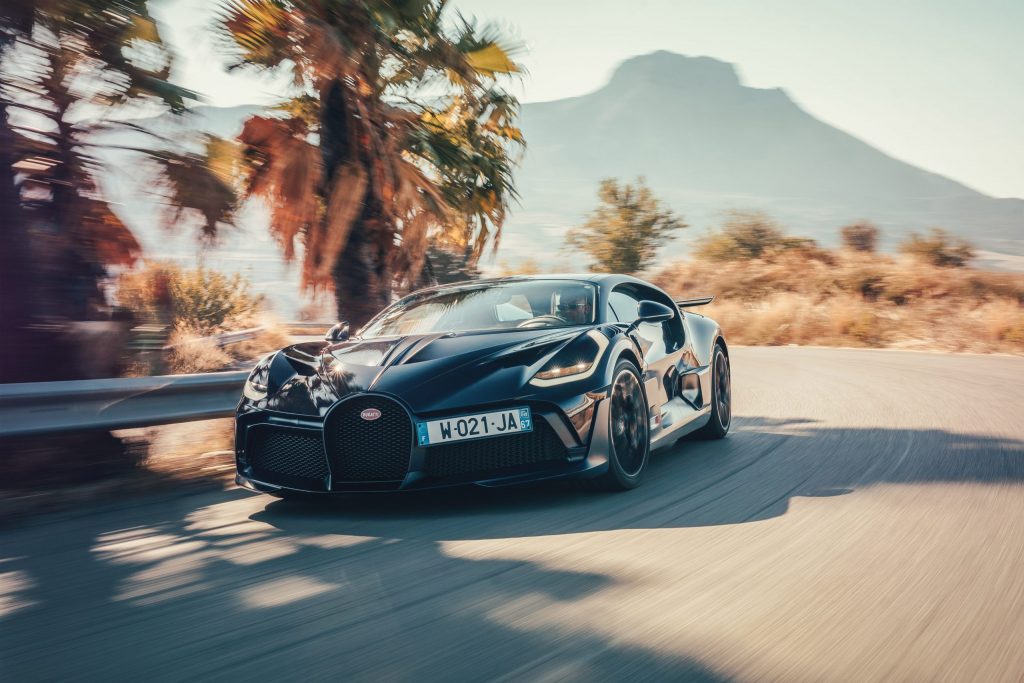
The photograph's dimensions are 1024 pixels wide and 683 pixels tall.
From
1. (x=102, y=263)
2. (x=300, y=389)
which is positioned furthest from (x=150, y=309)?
(x=300, y=389)

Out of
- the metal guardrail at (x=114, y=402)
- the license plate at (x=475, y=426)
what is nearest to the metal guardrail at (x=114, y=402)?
the metal guardrail at (x=114, y=402)

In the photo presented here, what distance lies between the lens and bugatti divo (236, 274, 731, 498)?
4598mm

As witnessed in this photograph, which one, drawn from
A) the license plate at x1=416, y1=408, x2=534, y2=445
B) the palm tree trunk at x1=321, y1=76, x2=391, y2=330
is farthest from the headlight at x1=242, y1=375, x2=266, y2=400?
the palm tree trunk at x1=321, y1=76, x2=391, y2=330

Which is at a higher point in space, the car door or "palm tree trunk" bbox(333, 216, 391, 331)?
"palm tree trunk" bbox(333, 216, 391, 331)

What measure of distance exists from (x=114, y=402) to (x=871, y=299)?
2413cm

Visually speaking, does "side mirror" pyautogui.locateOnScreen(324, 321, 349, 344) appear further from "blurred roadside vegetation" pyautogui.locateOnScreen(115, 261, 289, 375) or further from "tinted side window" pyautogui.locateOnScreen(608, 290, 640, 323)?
"blurred roadside vegetation" pyautogui.locateOnScreen(115, 261, 289, 375)

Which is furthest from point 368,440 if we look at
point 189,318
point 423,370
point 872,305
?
point 872,305

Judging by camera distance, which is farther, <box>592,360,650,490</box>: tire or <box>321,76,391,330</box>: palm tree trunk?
<box>321,76,391,330</box>: palm tree trunk

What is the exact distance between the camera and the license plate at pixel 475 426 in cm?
454

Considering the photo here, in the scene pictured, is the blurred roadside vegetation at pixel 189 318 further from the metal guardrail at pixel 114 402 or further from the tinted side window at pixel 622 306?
the tinted side window at pixel 622 306

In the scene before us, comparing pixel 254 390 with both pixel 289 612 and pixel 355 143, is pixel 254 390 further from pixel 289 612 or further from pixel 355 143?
pixel 355 143

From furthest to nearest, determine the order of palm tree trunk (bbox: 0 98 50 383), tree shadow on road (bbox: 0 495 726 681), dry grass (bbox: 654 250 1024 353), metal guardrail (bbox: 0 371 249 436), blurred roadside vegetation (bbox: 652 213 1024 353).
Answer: blurred roadside vegetation (bbox: 652 213 1024 353) → dry grass (bbox: 654 250 1024 353) → palm tree trunk (bbox: 0 98 50 383) → metal guardrail (bbox: 0 371 249 436) → tree shadow on road (bbox: 0 495 726 681)

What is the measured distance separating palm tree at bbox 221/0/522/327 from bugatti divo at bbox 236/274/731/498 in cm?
467

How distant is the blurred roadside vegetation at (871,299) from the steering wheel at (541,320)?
14964 mm
